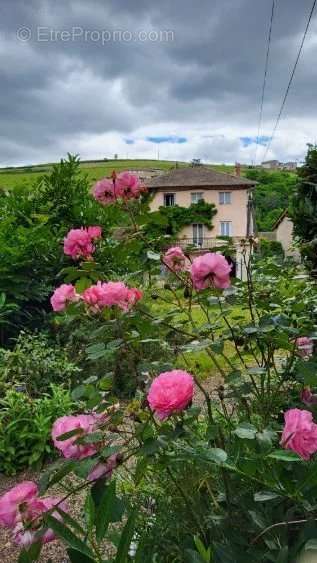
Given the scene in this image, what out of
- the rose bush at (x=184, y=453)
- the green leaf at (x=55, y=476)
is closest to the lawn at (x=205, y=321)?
the rose bush at (x=184, y=453)

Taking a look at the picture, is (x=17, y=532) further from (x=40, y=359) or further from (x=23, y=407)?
(x=40, y=359)

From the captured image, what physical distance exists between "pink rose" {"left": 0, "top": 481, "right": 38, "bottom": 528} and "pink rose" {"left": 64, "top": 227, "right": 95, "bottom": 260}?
0.65 metres

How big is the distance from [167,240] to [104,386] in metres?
0.53

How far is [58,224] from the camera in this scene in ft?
16.6

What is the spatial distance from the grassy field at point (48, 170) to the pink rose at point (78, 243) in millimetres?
268

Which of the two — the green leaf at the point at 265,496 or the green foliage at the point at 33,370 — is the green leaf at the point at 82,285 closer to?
the green leaf at the point at 265,496

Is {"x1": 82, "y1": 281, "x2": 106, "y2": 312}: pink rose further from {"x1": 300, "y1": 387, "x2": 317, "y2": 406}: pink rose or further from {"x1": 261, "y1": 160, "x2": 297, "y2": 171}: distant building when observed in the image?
{"x1": 261, "y1": 160, "x2": 297, "y2": 171}: distant building

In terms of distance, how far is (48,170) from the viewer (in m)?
5.71

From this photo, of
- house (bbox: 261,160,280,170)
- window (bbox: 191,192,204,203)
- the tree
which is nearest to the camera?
the tree

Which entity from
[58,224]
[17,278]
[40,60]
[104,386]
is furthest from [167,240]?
[58,224]

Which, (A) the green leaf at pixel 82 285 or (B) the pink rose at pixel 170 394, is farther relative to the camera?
(A) the green leaf at pixel 82 285

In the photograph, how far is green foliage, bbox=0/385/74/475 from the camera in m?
2.73

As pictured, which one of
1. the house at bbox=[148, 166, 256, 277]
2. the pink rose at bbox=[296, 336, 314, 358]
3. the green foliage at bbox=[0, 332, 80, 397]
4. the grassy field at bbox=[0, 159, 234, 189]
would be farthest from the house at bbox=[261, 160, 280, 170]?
the pink rose at bbox=[296, 336, 314, 358]

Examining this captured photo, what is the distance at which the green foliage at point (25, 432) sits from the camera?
2727mm
